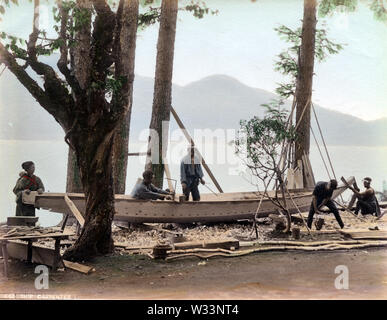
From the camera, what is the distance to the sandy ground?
5539 millimetres

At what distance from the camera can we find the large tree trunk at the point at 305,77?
1108cm

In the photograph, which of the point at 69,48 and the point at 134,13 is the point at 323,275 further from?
the point at 134,13

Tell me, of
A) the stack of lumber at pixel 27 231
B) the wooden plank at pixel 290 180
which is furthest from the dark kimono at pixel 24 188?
the wooden plank at pixel 290 180

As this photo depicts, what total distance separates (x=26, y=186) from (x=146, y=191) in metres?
2.08

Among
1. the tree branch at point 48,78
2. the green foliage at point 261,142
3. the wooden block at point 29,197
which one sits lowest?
the wooden block at point 29,197

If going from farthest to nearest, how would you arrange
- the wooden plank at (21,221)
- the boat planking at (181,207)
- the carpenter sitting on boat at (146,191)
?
the carpenter sitting on boat at (146,191), the boat planking at (181,207), the wooden plank at (21,221)

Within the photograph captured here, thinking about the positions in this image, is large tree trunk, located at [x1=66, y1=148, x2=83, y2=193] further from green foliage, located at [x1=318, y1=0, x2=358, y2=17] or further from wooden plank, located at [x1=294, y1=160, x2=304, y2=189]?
green foliage, located at [x1=318, y1=0, x2=358, y2=17]

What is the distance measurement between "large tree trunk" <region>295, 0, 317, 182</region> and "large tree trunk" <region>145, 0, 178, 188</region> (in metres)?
3.15

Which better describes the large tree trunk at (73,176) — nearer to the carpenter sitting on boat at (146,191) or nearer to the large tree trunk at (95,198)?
the carpenter sitting on boat at (146,191)

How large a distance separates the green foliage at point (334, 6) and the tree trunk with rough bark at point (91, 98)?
498cm

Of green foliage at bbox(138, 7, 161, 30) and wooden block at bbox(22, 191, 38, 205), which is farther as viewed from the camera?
green foliage at bbox(138, 7, 161, 30)

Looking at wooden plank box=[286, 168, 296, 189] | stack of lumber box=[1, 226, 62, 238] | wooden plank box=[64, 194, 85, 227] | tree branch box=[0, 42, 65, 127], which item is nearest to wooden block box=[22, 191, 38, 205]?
wooden plank box=[64, 194, 85, 227]

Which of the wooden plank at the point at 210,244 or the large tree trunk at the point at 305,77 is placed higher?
the large tree trunk at the point at 305,77

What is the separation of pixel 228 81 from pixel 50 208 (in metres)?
24.1
